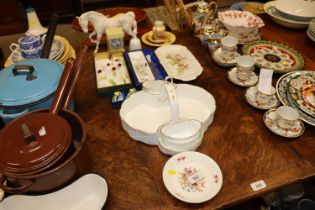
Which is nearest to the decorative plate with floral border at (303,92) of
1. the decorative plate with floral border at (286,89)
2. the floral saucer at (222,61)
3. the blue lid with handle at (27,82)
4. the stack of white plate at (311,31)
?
the decorative plate with floral border at (286,89)

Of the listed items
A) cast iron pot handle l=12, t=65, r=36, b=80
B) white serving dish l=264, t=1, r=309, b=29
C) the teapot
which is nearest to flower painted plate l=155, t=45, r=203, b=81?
the teapot

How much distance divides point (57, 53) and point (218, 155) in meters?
0.84

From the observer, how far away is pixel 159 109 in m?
1.00

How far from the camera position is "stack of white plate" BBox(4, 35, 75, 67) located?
119cm

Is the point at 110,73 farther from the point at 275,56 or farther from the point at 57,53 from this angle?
the point at 275,56

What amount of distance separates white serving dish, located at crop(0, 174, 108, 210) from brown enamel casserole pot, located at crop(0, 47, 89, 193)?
0.08 feet

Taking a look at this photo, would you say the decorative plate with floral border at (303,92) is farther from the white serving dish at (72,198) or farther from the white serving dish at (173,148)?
the white serving dish at (72,198)

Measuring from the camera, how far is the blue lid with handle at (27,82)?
2.78 ft

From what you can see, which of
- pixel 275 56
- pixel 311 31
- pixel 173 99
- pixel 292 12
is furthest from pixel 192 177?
pixel 292 12

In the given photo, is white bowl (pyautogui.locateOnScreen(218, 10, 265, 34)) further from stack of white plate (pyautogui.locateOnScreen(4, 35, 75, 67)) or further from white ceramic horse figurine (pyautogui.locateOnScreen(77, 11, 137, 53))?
stack of white plate (pyautogui.locateOnScreen(4, 35, 75, 67))

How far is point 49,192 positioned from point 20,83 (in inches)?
15.6

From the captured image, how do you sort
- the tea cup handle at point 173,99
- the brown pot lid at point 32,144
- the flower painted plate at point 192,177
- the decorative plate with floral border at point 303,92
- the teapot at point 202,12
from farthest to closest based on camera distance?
the teapot at point 202,12, the decorative plate with floral border at point 303,92, the tea cup handle at point 173,99, the flower painted plate at point 192,177, the brown pot lid at point 32,144

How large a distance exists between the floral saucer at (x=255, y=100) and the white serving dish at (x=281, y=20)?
27.6 inches

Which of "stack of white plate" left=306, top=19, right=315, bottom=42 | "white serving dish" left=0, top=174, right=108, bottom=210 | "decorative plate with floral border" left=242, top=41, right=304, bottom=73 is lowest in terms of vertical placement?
"white serving dish" left=0, top=174, right=108, bottom=210
